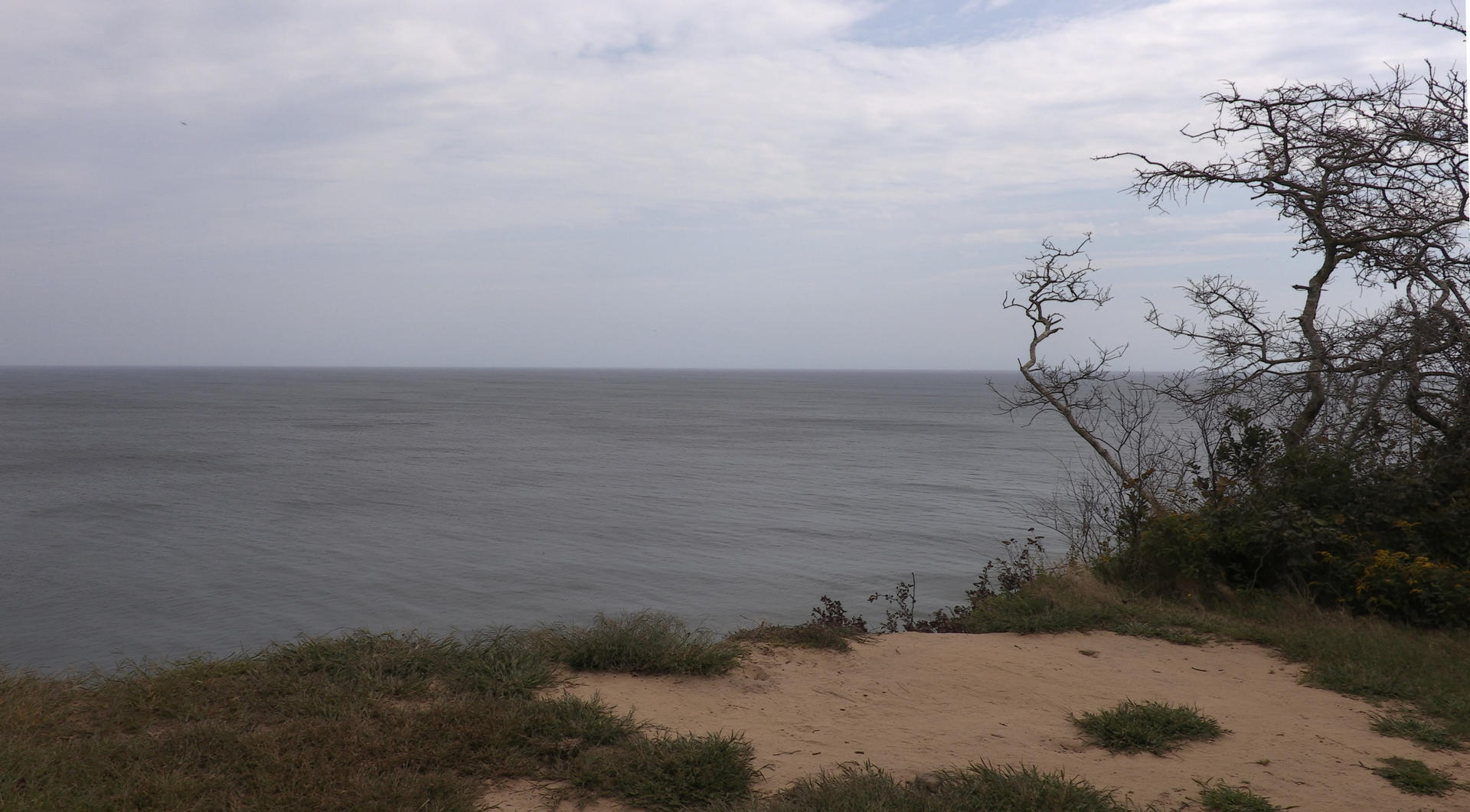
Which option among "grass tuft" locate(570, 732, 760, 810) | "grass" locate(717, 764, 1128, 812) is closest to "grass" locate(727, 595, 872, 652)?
"grass tuft" locate(570, 732, 760, 810)

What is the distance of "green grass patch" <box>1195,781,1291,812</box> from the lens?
13.9 feet

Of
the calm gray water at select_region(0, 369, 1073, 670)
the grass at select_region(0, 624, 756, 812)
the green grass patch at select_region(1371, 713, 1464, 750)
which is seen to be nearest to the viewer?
the grass at select_region(0, 624, 756, 812)

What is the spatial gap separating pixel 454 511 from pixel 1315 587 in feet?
69.7

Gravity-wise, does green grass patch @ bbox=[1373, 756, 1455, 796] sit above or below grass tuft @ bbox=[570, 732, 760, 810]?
below

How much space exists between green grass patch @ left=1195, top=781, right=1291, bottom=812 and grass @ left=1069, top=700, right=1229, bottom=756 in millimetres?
533

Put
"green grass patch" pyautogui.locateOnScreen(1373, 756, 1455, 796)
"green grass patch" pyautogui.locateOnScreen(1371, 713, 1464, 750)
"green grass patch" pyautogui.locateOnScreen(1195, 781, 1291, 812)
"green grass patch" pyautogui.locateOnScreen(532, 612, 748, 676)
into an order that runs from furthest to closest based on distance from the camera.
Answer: "green grass patch" pyautogui.locateOnScreen(532, 612, 748, 676) < "green grass patch" pyautogui.locateOnScreen(1371, 713, 1464, 750) < "green grass patch" pyautogui.locateOnScreen(1373, 756, 1455, 796) < "green grass patch" pyautogui.locateOnScreen(1195, 781, 1291, 812)

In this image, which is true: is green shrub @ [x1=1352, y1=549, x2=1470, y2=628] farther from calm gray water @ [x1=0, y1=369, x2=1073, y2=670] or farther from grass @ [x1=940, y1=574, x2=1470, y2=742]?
calm gray water @ [x1=0, y1=369, x2=1073, y2=670]

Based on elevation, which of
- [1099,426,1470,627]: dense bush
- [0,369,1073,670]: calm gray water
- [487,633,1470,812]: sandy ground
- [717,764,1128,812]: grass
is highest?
[1099,426,1470,627]: dense bush

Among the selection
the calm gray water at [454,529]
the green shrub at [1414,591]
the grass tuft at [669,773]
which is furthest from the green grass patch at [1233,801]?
the calm gray water at [454,529]

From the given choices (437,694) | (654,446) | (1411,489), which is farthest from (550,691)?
(654,446)

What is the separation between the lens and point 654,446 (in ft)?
154

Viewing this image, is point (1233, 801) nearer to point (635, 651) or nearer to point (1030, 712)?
point (1030, 712)

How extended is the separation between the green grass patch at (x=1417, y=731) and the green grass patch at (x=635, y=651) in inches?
149

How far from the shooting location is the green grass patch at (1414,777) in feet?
14.8
